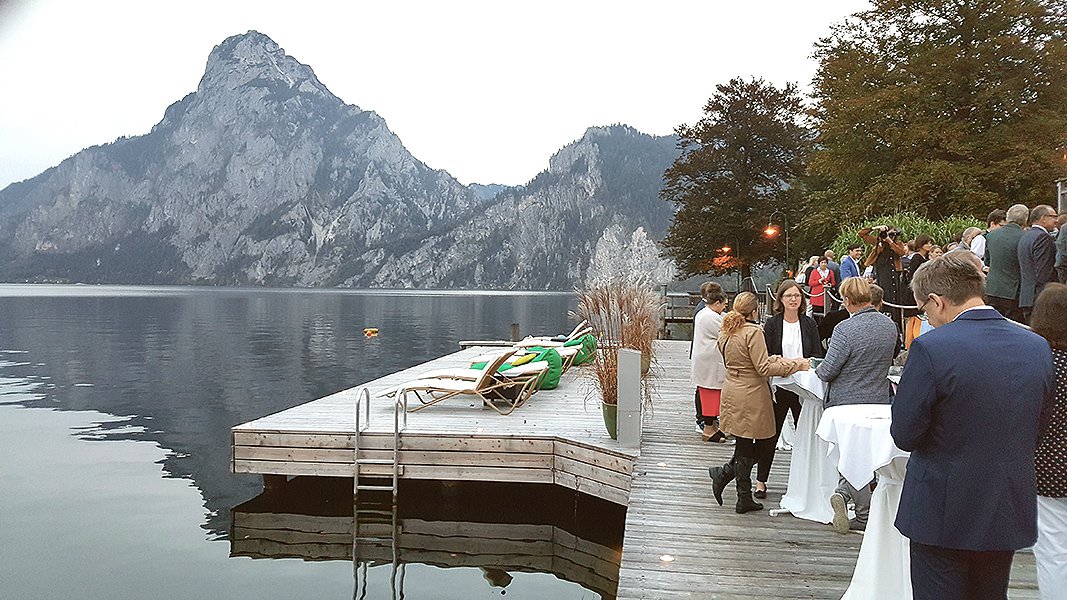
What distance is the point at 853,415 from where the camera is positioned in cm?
418

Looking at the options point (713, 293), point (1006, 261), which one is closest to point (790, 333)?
point (713, 293)

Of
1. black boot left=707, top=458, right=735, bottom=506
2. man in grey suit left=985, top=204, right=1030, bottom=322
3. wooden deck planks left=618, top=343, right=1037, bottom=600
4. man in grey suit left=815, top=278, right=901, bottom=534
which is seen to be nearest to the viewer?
wooden deck planks left=618, top=343, right=1037, bottom=600

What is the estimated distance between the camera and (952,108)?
74.9 ft

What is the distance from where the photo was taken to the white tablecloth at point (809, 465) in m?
5.52

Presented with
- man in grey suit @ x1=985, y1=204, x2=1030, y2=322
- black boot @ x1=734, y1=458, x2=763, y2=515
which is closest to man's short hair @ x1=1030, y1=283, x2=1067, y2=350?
black boot @ x1=734, y1=458, x2=763, y2=515

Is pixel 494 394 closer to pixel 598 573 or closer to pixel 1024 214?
pixel 598 573

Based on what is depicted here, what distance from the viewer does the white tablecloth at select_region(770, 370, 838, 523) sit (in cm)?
552

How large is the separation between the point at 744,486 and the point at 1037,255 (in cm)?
446

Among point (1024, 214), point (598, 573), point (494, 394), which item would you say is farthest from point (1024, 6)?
point (598, 573)

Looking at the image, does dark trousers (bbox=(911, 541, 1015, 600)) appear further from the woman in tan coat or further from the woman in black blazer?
the woman in black blazer

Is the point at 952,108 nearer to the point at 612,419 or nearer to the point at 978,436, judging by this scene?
the point at 612,419

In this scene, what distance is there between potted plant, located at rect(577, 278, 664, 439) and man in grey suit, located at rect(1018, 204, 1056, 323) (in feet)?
12.4

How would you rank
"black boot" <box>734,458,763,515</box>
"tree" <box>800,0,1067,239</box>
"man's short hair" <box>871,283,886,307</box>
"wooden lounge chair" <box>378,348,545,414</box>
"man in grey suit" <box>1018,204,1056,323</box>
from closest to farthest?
"man's short hair" <box>871,283,886,307</box>, "black boot" <box>734,458,763,515</box>, "man in grey suit" <box>1018,204,1056,323</box>, "wooden lounge chair" <box>378,348,545,414</box>, "tree" <box>800,0,1067,239</box>

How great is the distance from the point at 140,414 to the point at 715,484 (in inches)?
722
